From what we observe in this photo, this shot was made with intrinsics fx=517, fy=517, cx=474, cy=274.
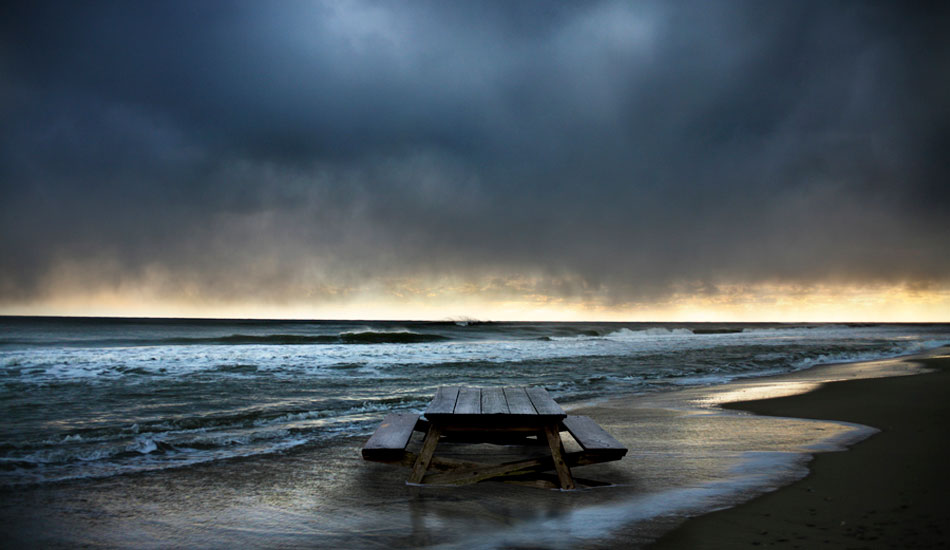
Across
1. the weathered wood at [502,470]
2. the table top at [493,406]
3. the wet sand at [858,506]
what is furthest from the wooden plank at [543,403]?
the wet sand at [858,506]

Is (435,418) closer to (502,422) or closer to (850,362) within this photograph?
(502,422)

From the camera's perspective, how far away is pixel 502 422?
4.68m

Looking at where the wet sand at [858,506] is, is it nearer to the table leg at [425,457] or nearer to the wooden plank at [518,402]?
the wooden plank at [518,402]

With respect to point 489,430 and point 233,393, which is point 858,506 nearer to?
point 489,430

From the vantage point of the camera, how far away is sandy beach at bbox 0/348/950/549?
3445mm

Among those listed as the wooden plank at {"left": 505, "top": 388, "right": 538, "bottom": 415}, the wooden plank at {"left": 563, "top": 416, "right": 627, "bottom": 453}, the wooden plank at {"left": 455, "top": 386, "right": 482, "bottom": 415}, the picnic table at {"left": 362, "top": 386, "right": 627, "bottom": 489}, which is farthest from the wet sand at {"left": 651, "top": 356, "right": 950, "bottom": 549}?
the wooden plank at {"left": 455, "top": 386, "right": 482, "bottom": 415}

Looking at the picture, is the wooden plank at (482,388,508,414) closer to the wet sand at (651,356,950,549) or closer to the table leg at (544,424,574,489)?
the table leg at (544,424,574,489)

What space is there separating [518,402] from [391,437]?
1293mm

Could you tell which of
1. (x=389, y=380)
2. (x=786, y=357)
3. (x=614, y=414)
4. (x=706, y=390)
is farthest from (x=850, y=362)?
(x=389, y=380)

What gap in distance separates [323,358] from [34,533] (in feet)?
48.8

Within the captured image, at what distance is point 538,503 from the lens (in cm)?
420

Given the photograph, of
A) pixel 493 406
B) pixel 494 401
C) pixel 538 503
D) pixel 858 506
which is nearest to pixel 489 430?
pixel 493 406

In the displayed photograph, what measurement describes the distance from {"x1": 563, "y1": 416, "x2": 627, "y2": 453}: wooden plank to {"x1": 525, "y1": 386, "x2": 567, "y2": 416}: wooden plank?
357 millimetres

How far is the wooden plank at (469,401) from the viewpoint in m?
4.65
